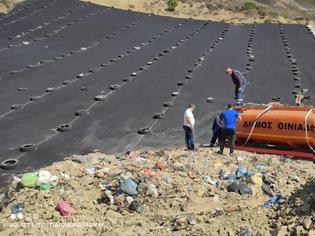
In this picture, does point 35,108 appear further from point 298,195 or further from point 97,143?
point 298,195

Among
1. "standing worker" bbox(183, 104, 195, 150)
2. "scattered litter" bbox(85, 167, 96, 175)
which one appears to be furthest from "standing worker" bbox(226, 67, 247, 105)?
"scattered litter" bbox(85, 167, 96, 175)

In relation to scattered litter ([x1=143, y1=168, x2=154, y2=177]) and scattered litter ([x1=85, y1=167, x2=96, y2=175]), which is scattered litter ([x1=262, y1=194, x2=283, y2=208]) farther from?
scattered litter ([x1=85, y1=167, x2=96, y2=175])

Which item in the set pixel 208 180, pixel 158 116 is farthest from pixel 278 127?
pixel 158 116

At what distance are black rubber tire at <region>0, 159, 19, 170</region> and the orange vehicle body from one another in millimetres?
5975

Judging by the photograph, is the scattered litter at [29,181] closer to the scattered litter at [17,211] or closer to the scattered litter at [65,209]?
the scattered litter at [17,211]

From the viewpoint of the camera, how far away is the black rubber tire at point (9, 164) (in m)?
12.4

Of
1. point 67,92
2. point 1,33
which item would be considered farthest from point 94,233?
point 1,33

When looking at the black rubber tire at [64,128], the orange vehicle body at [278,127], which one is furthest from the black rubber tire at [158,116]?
the orange vehicle body at [278,127]

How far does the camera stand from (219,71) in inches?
867

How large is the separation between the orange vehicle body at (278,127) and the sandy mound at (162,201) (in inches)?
60.1

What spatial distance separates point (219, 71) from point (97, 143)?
9449mm

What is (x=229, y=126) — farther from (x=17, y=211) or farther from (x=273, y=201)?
(x=17, y=211)

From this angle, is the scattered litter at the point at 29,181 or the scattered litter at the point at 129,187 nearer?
the scattered litter at the point at 129,187

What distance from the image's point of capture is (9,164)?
12570mm
